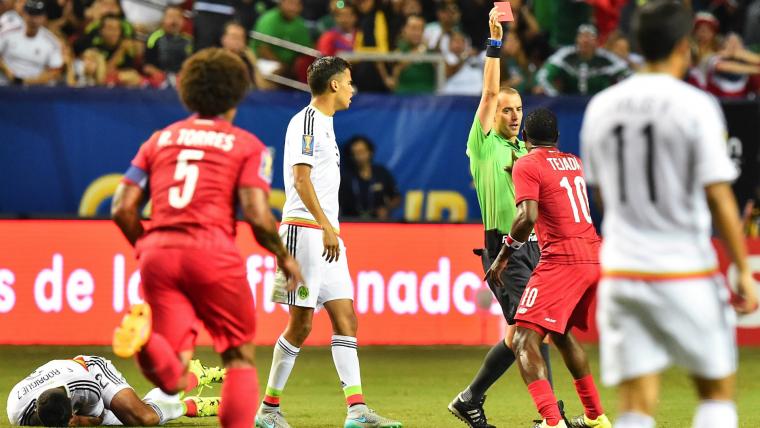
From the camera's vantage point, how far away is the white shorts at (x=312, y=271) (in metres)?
8.36

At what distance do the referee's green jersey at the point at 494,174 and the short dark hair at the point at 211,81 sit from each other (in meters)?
2.68

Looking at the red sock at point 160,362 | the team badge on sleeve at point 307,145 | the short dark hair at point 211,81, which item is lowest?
the red sock at point 160,362

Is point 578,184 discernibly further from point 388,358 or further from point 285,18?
point 285,18

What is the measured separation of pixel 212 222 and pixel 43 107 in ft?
28.4

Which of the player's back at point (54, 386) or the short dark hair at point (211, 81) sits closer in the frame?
the short dark hair at point (211, 81)

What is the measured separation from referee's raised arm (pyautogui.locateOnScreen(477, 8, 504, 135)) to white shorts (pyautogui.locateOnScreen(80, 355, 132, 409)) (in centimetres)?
284

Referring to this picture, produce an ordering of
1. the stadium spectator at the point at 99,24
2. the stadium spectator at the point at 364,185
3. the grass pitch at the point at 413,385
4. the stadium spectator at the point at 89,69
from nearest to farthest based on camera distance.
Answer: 1. the grass pitch at the point at 413,385
2. the stadium spectator at the point at 364,185
3. the stadium spectator at the point at 89,69
4. the stadium spectator at the point at 99,24

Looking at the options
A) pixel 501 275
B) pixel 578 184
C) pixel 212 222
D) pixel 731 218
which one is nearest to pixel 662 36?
pixel 731 218

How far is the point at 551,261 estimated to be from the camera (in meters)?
7.99

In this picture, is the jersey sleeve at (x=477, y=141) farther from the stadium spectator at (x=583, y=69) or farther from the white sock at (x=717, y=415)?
the stadium spectator at (x=583, y=69)

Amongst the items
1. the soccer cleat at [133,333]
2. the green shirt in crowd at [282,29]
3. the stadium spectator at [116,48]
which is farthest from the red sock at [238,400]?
the green shirt in crowd at [282,29]

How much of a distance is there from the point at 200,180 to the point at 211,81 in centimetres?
49

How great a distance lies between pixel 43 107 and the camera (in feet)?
46.8

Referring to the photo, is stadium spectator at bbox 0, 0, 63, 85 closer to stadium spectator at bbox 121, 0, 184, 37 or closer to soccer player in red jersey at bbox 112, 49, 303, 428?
stadium spectator at bbox 121, 0, 184, 37
